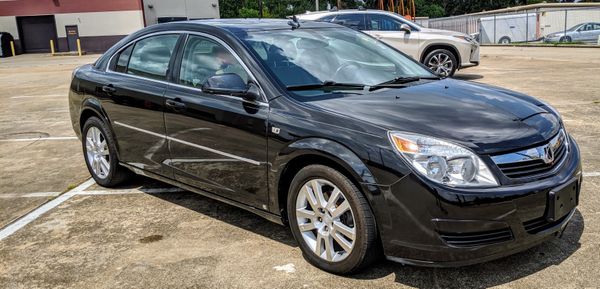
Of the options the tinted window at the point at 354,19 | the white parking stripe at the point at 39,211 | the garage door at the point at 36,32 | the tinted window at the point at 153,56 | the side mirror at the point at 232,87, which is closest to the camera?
the side mirror at the point at 232,87

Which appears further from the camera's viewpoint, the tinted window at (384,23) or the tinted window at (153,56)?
the tinted window at (384,23)

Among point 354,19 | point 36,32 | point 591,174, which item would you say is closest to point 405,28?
point 354,19

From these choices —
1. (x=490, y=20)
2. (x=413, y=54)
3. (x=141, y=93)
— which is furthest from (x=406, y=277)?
(x=490, y=20)

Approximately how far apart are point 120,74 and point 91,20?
122ft

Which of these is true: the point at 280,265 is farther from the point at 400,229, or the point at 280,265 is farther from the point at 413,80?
the point at 413,80

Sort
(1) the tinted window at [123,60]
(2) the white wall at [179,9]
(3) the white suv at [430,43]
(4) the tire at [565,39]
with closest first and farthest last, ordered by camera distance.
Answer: (1) the tinted window at [123,60] → (3) the white suv at [430,43] → (4) the tire at [565,39] → (2) the white wall at [179,9]

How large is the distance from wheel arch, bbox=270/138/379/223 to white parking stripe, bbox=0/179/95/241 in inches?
91.8

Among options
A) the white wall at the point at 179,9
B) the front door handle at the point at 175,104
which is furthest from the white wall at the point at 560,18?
the front door handle at the point at 175,104

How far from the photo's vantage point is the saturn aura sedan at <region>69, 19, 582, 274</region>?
9.82 feet

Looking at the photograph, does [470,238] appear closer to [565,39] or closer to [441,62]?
[441,62]

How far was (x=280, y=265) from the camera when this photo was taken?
3656 mm

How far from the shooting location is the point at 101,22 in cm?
3919

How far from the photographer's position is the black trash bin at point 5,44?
36.8 m

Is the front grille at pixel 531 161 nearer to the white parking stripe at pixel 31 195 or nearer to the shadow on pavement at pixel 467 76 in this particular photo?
the white parking stripe at pixel 31 195
